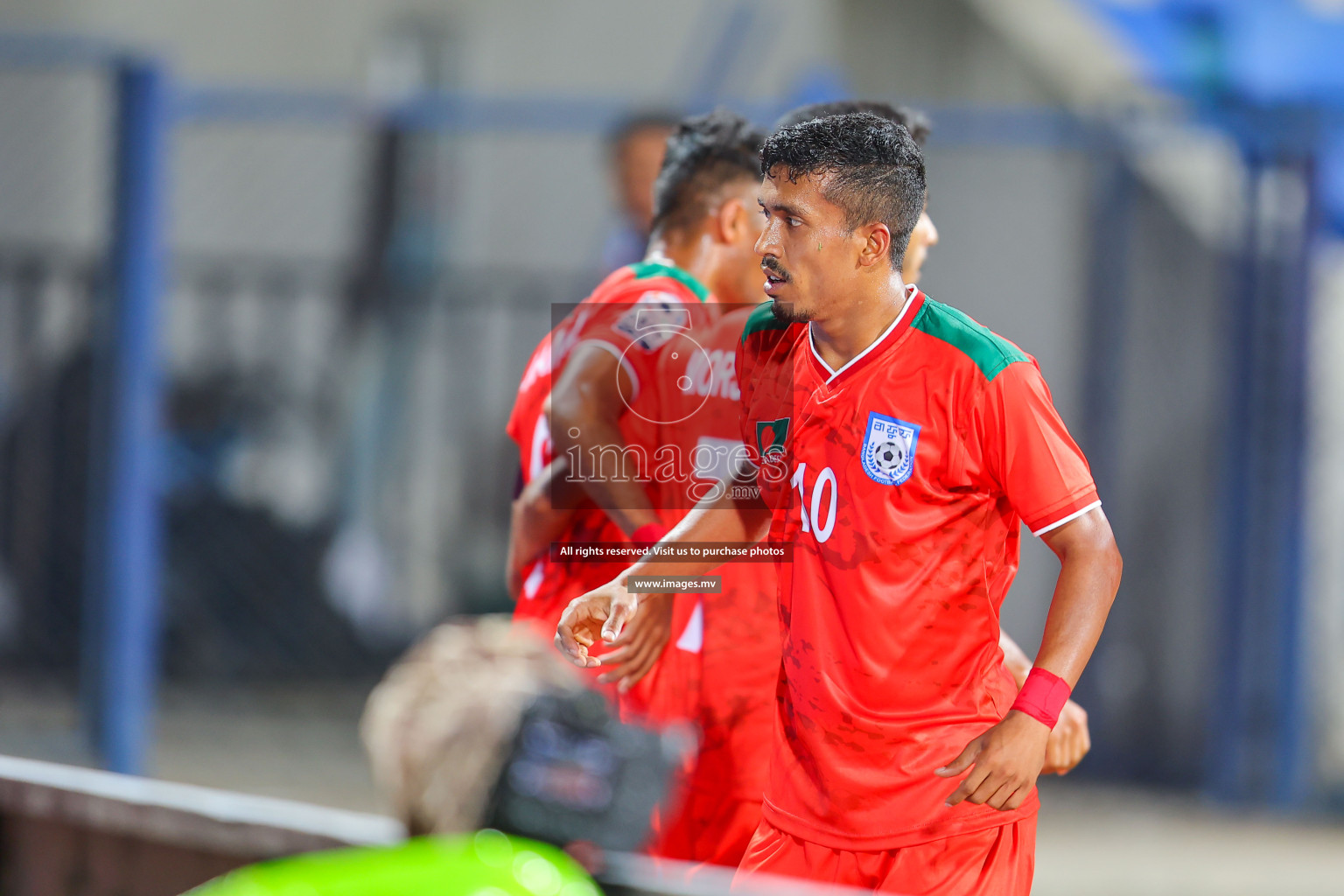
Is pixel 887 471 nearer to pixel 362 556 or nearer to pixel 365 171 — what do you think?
pixel 362 556

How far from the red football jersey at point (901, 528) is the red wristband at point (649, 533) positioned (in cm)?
17

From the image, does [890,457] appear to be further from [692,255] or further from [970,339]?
[692,255]

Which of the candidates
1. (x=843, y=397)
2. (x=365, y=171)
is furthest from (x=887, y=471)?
(x=365, y=171)

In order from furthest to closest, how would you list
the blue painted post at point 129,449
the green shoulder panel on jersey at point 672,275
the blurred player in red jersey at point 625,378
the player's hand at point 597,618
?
the blue painted post at point 129,449 → the green shoulder panel on jersey at point 672,275 → the blurred player in red jersey at point 625,378 → the player's hand at point 597,618

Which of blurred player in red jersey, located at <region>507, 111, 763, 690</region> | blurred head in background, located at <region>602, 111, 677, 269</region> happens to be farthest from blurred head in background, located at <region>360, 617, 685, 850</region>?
blurred head in background, located at <region>602, 111, 677, 269</region>

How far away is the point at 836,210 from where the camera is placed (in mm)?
1847

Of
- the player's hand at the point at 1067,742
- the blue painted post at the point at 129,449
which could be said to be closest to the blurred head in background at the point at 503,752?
the player's hand at the point at 1067,742

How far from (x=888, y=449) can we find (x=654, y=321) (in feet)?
1.51

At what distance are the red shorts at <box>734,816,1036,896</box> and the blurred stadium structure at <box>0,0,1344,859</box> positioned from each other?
231cm

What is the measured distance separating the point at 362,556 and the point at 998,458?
19.0 feet

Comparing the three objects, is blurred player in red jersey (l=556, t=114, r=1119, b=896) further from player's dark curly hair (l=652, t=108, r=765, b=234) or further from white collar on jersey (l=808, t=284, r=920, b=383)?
player's dark curly hair (l=652, t=108, r=765, b=234)

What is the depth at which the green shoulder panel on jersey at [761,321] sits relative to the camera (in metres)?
2.02

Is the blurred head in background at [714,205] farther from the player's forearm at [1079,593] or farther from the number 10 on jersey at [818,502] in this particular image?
the player's forearm at [1079,593]

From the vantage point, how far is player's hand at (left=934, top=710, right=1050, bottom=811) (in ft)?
5.89
